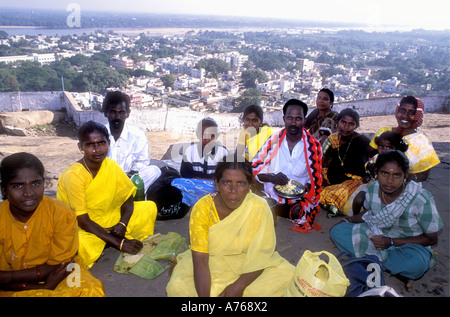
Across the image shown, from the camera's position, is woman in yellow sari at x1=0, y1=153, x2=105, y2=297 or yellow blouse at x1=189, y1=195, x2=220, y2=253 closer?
woman in yellow sari at x1=0, y1=153, x2=105, y2=297

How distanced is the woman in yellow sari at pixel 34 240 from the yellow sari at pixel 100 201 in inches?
16.2

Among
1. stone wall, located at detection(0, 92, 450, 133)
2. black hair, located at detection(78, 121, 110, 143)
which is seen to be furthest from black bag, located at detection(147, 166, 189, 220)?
stone wall, located at detection(0, 92, 450, 133)

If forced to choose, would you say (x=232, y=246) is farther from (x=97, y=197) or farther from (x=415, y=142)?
(x=415, y=142)

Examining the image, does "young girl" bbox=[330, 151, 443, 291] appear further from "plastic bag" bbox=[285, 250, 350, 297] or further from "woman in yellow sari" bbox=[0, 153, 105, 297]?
"woman in yellow sari" bbox=[0, 153, 105, 297]

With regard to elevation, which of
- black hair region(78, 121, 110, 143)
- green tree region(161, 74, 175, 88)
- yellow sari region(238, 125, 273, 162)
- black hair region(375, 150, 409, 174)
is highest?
black hair region(78, 121, 110, 143)

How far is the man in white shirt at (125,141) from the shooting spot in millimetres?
3820

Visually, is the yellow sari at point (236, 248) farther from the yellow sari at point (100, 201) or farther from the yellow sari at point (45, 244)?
the yellow sari at point (100, 201)

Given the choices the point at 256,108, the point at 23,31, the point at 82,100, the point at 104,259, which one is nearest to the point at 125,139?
the point at 104,259

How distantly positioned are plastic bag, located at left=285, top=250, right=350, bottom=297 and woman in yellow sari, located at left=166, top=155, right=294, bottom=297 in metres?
0.18

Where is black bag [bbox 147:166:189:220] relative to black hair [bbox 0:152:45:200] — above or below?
below

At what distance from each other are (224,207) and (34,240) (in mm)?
1378

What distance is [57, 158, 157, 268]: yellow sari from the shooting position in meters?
2.72

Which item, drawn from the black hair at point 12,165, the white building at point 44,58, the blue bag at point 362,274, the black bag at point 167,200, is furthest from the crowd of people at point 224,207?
the white building at point 44,58

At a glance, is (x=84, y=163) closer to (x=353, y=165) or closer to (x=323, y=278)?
(x=323, y=278)
